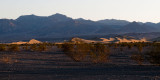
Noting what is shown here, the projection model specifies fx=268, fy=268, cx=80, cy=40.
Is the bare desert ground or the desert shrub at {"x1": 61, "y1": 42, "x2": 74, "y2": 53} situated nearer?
the bare desert ground

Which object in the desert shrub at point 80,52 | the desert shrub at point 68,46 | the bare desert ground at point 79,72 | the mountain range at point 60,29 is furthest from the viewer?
the mountain range at point 60,29

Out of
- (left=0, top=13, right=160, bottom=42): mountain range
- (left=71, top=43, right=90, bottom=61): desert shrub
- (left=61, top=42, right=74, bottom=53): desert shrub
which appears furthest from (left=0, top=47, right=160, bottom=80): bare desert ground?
(left=0, top=13, right=160, bottom=42): mountain range

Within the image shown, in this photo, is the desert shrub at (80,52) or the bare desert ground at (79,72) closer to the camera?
the bare desert ground at (79,72)

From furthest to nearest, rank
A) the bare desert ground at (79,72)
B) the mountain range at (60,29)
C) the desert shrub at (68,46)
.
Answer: the mountain range at (60,29) → the desert shrub at (68,46) → the bare desert ground at (79,72)

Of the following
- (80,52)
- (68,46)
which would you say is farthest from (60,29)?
(80,52)

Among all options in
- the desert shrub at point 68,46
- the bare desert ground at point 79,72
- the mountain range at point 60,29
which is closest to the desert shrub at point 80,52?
the bare desert ground at point 79,72

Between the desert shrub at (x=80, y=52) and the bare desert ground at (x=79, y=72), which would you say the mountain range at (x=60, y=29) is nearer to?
the desert shrub at (x=80, y=52)

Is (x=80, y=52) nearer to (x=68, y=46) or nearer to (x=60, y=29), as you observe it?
(x=68, y=46)

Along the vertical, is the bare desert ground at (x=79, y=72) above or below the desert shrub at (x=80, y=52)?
below

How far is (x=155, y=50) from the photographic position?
17734 millimetres

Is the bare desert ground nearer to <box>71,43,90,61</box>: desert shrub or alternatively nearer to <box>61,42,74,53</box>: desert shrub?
<box>71,43,90,61</box>: desert shrub

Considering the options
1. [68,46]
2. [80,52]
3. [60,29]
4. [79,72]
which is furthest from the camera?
[60,29]

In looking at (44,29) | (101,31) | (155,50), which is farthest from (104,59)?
(44,29)

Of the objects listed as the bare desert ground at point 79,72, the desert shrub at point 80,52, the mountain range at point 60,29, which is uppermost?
the mountain range at point 60,29
